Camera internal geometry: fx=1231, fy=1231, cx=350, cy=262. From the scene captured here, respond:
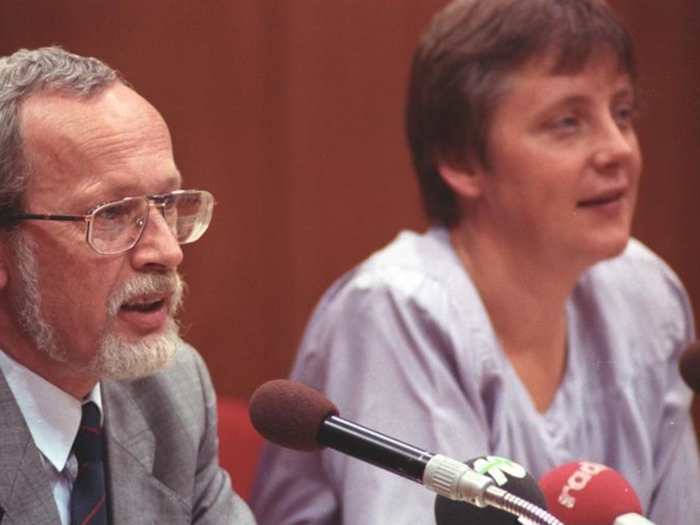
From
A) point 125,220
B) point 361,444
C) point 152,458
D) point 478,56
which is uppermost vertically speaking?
point 478,56

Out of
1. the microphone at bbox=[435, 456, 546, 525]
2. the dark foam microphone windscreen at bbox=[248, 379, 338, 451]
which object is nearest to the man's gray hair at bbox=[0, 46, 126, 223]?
the dark foam microphone windscreen at bbox=[248, 379, 338, 451]

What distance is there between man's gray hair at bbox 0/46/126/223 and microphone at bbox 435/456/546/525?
0.54 m

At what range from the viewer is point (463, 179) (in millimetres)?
1882

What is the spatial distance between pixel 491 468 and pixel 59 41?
74 cm

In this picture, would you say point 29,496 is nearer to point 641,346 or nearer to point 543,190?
point 543,190

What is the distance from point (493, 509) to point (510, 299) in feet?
2.42

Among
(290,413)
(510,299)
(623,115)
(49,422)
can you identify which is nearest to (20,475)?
(49,422)

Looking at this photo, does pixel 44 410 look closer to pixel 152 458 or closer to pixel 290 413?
pixel 152 458

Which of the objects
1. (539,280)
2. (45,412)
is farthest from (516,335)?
(45,412)

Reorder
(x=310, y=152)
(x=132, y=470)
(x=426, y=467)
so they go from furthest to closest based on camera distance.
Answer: (x=310, y=152), (x=132, y=470), (x=426, y=467)

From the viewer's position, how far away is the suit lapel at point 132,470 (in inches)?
53.6

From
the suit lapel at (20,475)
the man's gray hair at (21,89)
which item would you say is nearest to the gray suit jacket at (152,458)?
the suit lapel at (20,475)

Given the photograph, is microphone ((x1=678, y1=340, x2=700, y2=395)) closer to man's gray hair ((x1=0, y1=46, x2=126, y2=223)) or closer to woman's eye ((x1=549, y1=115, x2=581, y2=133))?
woman's eye ((x1=549, y1=115, x2=581, y2=133))

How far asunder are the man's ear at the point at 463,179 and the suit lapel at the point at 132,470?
0.67m
